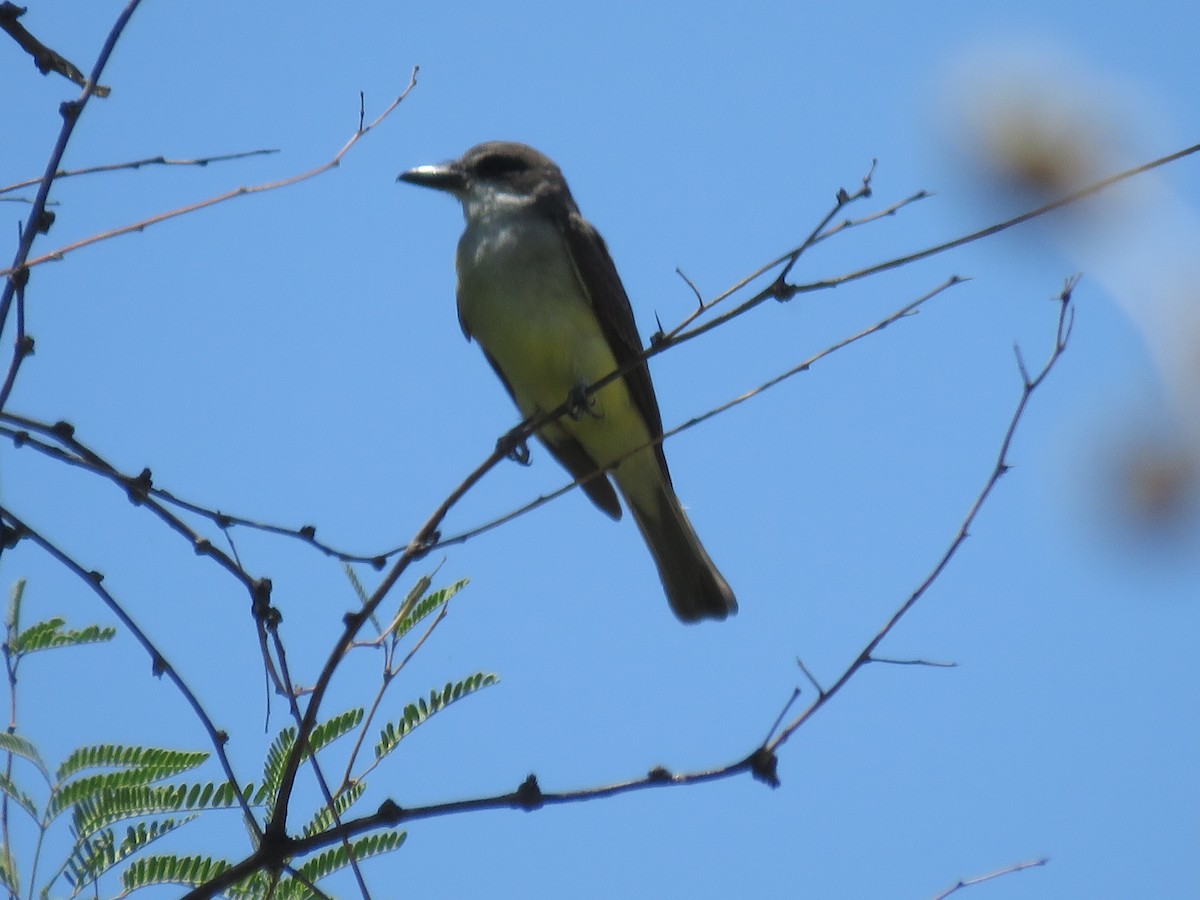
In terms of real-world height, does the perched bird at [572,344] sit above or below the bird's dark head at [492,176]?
below

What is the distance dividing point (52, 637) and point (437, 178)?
3386mm

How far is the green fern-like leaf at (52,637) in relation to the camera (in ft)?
11.7

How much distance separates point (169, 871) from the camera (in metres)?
3.18

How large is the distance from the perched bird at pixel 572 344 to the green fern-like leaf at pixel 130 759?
8.39 feet

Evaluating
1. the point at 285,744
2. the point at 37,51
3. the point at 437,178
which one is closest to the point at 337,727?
the point at 285,744

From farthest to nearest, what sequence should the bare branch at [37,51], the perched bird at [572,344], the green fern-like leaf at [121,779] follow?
the perched bird at [572,344] → the green fern-like leaf at [121,779] → the bare branch at [37,51]

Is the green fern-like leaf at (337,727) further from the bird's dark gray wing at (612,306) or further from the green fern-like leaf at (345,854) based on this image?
the bird's dark gray wing at (612,306)

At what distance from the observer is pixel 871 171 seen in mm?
3252

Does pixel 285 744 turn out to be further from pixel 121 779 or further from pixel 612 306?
pixel 612 306

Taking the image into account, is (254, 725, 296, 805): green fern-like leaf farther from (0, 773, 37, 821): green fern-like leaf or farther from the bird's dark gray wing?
the bird's dark gray wing

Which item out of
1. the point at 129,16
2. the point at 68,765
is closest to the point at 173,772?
the point at 68,765

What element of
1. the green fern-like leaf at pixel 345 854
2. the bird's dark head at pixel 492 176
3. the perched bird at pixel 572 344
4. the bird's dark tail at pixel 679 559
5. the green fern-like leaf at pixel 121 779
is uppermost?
the bird's dark head at pixel 492 176

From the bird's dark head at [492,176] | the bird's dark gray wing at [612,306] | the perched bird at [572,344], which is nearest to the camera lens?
the perched bird at [572,344]

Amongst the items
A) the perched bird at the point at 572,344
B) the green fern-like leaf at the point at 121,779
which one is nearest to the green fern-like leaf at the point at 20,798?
the green fern-like leaf at the point at 121,779
